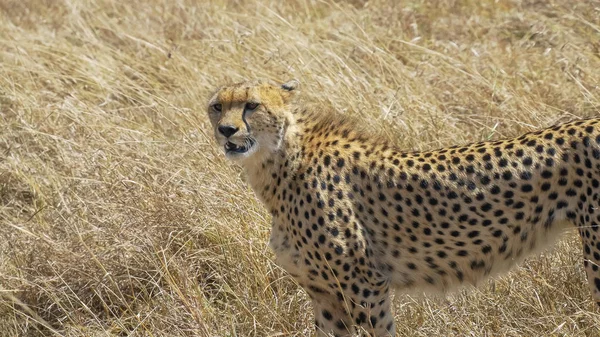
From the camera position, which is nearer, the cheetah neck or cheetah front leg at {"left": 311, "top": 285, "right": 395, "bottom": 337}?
cheetah front leg at {"left": 311, "top": 285, "right": 395, "bottom": 337}

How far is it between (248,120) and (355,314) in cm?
76

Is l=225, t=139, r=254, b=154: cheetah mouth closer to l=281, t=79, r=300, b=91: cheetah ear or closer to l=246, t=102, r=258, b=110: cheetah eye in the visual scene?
l=246, t=102, r=258, b=110: cheetah eye

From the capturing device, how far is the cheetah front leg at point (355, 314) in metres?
3.53

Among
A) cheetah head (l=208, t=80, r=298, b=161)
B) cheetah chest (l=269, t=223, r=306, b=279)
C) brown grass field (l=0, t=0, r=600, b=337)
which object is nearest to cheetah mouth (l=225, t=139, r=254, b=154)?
cheetah head (l=208, t=80, r=298, b=161)

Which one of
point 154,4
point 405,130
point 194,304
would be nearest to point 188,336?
point 194,304

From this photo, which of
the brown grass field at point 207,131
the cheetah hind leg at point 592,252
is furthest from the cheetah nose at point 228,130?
the cheetah hind leg at point 592,252

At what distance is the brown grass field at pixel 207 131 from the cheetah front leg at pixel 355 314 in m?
0.18

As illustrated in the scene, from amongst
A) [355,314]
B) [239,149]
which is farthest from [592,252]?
[239,149]

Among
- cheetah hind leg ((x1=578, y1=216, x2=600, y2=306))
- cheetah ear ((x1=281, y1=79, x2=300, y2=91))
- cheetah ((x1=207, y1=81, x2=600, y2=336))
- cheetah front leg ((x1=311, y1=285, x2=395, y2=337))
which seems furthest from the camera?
cheetah ear ((x1=281, y1=79, x2=300, y2=91))

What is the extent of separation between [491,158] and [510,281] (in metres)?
0.60

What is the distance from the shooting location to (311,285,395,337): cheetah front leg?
3531 millimetres

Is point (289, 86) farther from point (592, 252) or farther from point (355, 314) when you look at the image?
point (592, 252)

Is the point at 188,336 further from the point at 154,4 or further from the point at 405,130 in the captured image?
the point at 154,4

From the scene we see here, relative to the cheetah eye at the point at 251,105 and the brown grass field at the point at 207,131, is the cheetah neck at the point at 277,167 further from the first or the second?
the brown grass field at the point at 207,131
